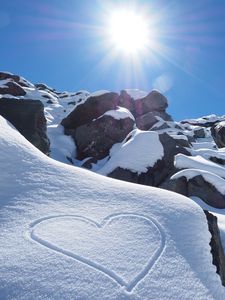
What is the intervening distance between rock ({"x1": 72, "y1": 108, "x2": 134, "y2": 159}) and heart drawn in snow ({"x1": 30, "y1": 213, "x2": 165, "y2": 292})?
21.3 meters

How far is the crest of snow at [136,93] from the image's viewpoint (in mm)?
47125

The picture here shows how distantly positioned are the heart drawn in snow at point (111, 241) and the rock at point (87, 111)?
84.1 ft

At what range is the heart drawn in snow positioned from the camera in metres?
4.41

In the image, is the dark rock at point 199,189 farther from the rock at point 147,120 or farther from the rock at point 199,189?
the rock at point 147,120

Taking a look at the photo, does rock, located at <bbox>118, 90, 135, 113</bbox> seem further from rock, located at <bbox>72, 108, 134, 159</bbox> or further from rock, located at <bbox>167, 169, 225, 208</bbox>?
rock, located at <bbox>167, 169, 225, 208</bbox>

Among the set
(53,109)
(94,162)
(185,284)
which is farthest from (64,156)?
(53,109)

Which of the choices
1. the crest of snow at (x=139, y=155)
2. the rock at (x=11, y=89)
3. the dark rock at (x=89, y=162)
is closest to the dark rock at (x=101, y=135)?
the dark rock at (x=89, y=162)

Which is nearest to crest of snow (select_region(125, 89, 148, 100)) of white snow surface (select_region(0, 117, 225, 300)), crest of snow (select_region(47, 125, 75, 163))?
crest of snow (select_region(47, 125, 75, 163))

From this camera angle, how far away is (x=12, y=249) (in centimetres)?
442

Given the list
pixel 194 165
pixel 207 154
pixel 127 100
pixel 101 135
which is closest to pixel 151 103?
pixel 127 100

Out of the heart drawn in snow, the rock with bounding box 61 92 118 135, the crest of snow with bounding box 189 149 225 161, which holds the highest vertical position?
the rock with bounding box 61 92 118 135

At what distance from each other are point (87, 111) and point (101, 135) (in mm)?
4613

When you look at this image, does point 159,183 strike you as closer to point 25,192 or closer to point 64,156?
point 64,156

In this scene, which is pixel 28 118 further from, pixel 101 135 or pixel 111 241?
pixel 101 135
